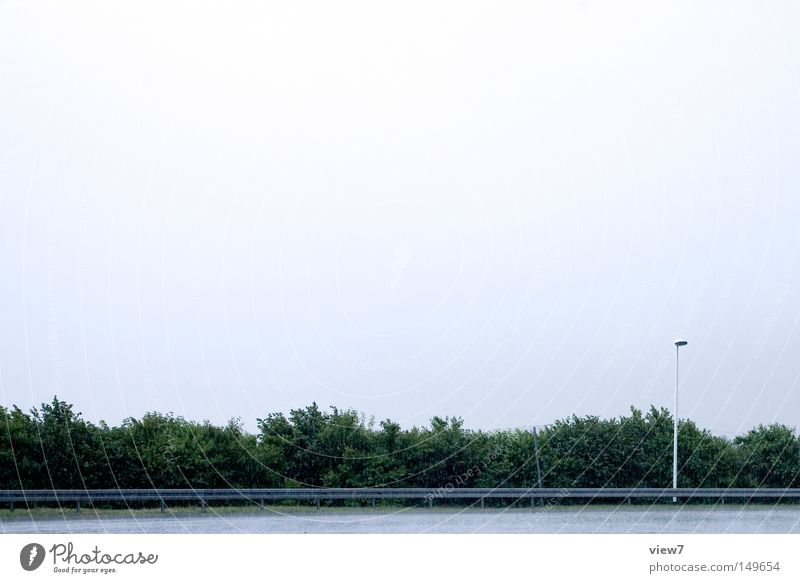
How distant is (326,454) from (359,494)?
56 cm

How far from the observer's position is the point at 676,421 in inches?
360

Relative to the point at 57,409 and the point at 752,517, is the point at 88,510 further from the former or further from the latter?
the point at 752,517
